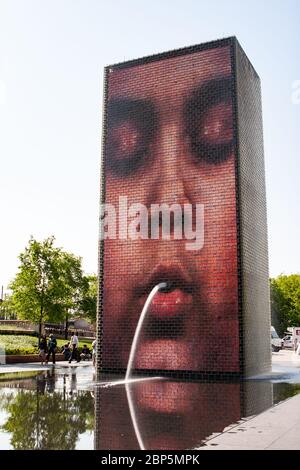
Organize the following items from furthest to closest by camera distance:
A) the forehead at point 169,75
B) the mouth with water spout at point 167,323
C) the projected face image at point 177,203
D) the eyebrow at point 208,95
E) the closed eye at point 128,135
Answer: the closed eye at point 128,135 < the forehead at point 169,75 < the eyebrow at point 208,95 < the mouth with water spout at point 167,323 < the projected face image at point 177,203

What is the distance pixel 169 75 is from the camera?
1902cm

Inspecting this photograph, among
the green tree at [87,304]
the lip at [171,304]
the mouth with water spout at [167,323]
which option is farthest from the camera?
the green tree at [87,304]

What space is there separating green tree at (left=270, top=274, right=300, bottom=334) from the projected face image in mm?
57838

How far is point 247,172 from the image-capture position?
18266 millimetres

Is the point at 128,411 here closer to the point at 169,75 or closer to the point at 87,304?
the point at 169,75

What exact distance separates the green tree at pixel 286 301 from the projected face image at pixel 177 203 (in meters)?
57.8

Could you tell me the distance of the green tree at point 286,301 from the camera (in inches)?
2852

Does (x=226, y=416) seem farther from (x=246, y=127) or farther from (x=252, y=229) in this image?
(x=246, y=127)

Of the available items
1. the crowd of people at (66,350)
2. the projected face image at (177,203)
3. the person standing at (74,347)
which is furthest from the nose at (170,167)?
the person standing at (74,347)

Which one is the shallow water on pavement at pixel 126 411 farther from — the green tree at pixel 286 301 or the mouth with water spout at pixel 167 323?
the green tree at pixel 286 301

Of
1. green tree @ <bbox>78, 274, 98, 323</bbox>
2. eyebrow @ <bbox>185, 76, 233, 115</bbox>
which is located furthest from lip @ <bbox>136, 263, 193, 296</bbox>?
green tree @ <bbox>78, 274, 98, 323</bbox>

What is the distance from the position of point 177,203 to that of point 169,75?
4.99 m

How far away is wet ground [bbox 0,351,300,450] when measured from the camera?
6.92 m

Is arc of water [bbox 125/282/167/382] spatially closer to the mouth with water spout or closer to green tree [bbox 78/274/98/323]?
the mouth with water spout
